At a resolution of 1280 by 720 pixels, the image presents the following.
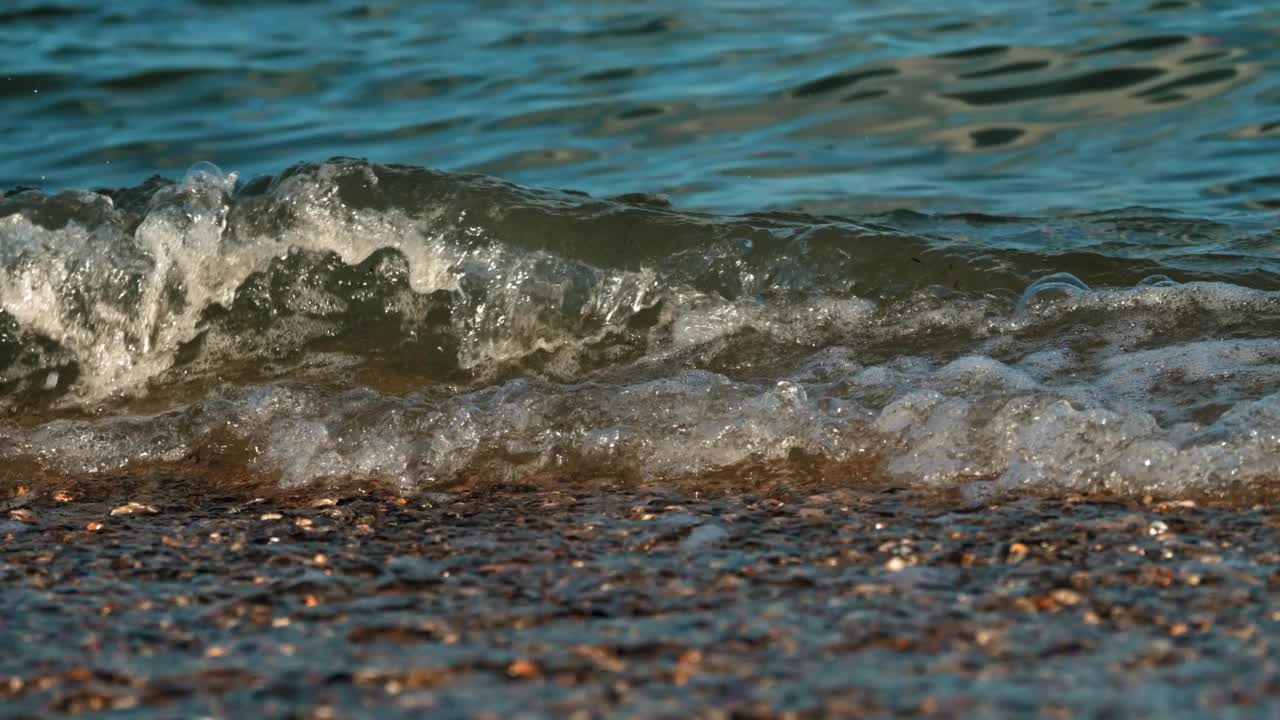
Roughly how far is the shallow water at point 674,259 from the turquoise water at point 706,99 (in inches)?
1.1

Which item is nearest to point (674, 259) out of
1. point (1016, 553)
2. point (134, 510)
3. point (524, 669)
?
point (134, 510)

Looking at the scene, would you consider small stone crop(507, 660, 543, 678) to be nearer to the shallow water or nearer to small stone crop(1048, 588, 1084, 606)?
small stone crop(1048, 588, 1084, 606)

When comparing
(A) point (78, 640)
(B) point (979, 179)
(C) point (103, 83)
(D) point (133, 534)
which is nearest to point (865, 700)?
(A) point (78, 640)

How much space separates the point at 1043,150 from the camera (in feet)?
23.4

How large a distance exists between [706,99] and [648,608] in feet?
17.5

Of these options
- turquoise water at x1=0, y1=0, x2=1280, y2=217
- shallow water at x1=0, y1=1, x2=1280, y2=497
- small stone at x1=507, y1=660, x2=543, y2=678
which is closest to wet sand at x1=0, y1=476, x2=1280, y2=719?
small stone at x1=507, y1=660, x2=543, y2=678

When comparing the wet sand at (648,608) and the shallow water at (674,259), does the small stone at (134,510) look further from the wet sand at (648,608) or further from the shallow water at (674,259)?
the shallow water at (674,259)

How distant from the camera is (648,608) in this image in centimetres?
291

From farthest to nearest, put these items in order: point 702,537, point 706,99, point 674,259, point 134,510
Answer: point 706,99 → point 674,259 → point 134,510 → point 702,537

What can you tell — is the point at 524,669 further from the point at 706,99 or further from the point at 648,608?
the point at 706,99

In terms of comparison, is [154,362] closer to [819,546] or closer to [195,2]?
[819,546]

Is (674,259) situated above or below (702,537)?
above

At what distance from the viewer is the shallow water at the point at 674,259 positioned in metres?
4.00

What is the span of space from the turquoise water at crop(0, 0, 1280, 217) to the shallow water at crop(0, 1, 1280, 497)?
0.03 meters
